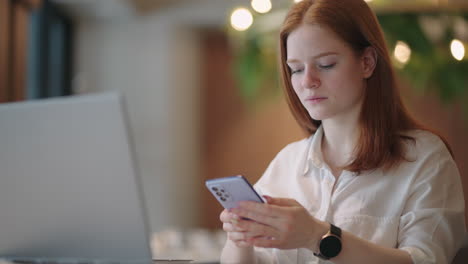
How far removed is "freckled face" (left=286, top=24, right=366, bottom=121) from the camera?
4.21 feet

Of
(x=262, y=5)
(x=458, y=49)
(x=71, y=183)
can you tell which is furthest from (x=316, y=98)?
(x=458, y=49)

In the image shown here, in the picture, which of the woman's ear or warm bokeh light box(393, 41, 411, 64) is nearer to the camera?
the woman's ear

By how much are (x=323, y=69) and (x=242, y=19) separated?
221 cm

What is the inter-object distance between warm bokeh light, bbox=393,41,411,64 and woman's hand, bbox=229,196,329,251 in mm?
2821

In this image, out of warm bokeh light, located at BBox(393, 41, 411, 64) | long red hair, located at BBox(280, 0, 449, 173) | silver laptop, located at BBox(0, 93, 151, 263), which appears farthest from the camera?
warm bokeh light, located at BBox(393, 41, 411, 64)

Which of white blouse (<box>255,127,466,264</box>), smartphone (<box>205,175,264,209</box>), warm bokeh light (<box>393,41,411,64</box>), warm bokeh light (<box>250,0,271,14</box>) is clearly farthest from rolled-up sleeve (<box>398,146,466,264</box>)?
warm bokeh light (<box>393,41,411,64</box>)

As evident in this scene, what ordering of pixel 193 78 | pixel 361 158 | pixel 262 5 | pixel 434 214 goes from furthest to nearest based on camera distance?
1. pixel 193 78
2. pixel 262 5
3. pixel 361 158
4. pixel 434 214

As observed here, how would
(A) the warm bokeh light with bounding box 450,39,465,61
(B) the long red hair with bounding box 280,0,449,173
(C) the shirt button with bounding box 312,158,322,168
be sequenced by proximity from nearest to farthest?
(B) the long red hair with bounding box 280,0,449,173
(C) the shirt button with bounding box 312,158,322,168
(A) the warm bokeh light with bounding box 450,39,465,61

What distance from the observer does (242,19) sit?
3.43 metres

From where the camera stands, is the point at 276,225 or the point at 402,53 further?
the point at 402,53

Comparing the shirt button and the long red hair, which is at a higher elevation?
the long red hair

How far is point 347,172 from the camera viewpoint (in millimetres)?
1357

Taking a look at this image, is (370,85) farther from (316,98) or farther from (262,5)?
(262,5)

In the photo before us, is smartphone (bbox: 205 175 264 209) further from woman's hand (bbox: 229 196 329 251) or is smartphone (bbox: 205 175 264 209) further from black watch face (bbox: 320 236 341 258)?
black watch face (bbox: 320 236 341 258)
